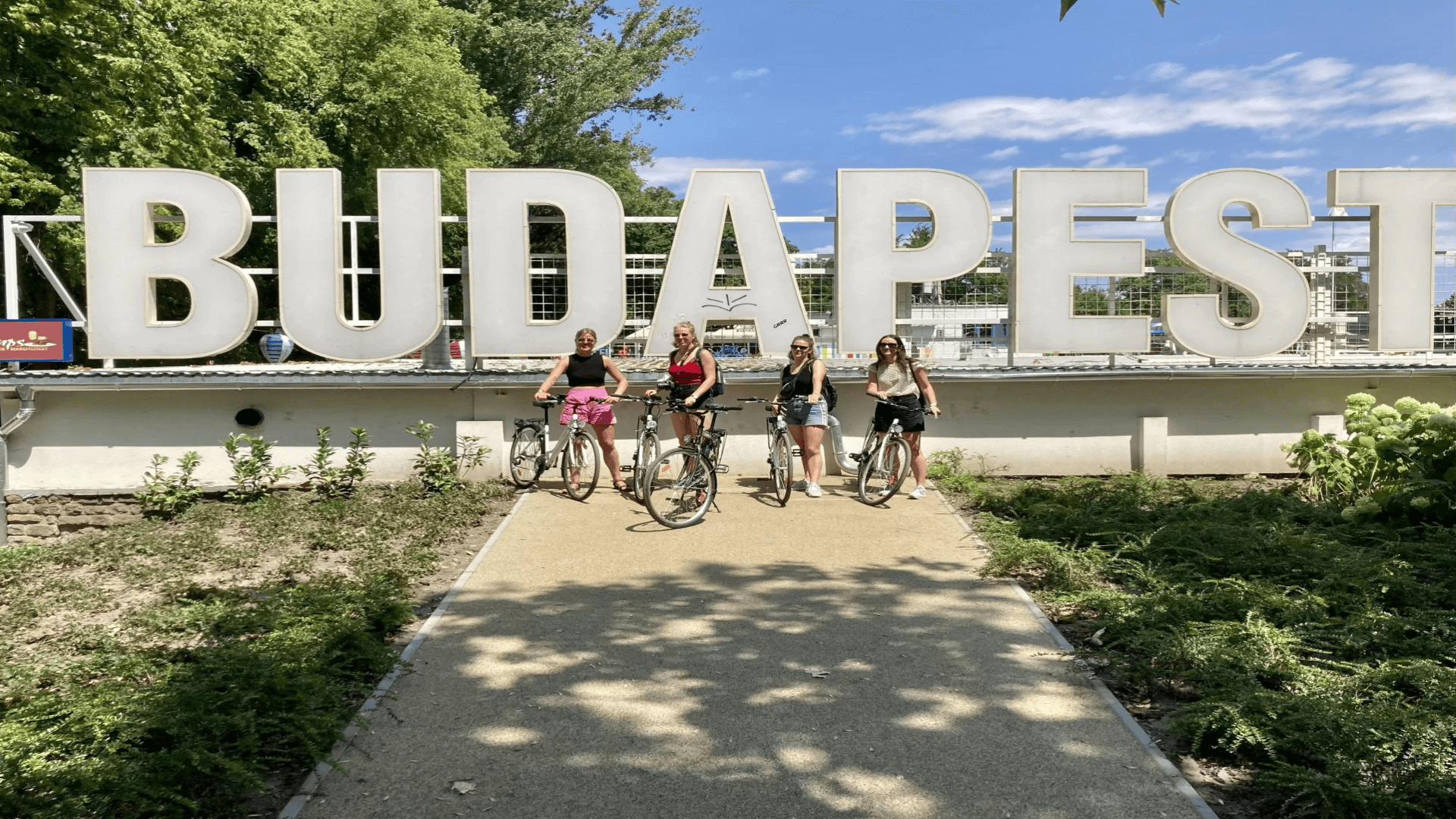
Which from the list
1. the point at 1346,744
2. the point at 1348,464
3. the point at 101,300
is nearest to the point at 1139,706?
the point at 1346,744

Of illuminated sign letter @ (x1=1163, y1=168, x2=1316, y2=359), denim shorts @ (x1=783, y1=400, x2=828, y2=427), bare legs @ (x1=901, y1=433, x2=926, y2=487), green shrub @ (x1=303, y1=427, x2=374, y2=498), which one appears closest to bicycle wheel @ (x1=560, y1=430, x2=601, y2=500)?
denim shorts @ (x1=783, y1=400, x2=828, y2=427)

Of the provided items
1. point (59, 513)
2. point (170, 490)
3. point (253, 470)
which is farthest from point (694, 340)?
point (59, 513)

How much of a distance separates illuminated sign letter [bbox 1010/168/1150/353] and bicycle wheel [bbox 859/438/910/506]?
278 centimetres

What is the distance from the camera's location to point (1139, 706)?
5340 mm

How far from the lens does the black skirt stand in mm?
10984

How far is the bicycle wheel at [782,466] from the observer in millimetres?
10836

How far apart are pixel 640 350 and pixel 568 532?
4460mm

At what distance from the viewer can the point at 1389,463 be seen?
10.6 meters

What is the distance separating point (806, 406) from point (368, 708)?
Result: 21.7ft

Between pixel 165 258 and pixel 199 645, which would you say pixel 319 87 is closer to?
pixel 165 258

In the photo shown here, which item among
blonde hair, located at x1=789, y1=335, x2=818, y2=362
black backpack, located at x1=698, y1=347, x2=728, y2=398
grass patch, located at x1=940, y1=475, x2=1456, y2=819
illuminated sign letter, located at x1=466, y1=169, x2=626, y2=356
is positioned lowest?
grass patch, located at x1=940, y1=475, x2=1456, y2=819

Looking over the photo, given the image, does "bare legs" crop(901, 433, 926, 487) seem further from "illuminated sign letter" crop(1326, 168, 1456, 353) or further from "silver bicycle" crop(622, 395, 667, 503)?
"illuminated sign letter" crop(1326, 168, 1456, 353)

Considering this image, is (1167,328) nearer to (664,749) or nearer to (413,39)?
(664,749)

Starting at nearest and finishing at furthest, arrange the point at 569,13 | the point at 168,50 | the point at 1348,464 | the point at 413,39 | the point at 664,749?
the point at 664,749, the point at 1348,464, the point at 168,50, the point at 413,39, the point at 569,13
